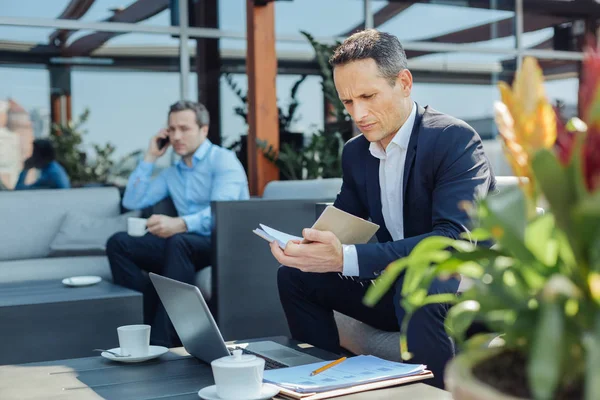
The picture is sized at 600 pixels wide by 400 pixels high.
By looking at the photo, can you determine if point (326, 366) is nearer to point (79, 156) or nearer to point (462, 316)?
point (462, 316)

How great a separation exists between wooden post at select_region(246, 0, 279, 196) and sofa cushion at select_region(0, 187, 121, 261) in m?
1.46

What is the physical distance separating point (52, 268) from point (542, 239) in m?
3.71

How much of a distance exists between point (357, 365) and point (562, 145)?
39.6 inches

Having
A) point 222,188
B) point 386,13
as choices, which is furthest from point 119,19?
point 222,188

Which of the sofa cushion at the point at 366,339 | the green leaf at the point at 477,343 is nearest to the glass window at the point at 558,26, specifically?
the sofa cushion at the point at 366,339

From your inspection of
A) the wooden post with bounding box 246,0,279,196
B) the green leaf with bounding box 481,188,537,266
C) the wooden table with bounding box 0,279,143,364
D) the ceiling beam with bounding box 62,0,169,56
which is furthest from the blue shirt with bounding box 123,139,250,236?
the green leaf with bounding box 481,188,537,266

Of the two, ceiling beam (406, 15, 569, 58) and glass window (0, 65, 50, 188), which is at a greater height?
ceiling beam (406, 15, 569, 58)

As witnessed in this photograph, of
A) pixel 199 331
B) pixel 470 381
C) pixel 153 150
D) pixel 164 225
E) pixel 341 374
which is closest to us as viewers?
pixel 470 381

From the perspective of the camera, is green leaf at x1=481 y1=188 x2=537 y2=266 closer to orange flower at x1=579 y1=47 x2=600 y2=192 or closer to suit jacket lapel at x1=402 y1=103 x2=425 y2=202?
orange flower at x1=579 y1=47 x2=600 y2=192

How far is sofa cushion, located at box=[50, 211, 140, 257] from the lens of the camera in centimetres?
416

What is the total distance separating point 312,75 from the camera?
20.7 ft

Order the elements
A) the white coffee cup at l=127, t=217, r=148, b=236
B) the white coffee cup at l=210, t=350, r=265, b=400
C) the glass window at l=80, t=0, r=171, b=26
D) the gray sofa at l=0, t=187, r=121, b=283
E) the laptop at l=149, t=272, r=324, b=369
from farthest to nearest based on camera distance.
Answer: the glass window at l=80, t=0, r=171, b=26, the gray sofa at l=0, t=187, r=121, b=283, the white coffee cup at l=127, t=217, r=148, b=236, the laptop at l=149, t=272, r=324, b=369, the white coffee cup at l=210, t=350, r=265, b=400

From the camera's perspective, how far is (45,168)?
5.59m

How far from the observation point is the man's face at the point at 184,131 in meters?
4.05
